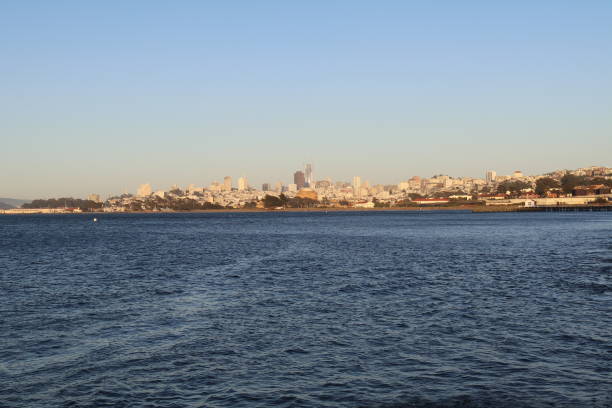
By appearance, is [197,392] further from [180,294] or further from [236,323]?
[180,294]

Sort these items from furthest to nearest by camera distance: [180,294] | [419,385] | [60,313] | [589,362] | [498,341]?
[180,294], [60,313], [498,341], [589,362], [419,385]

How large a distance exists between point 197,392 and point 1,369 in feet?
20.8

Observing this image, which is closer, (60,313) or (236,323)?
(236,323)

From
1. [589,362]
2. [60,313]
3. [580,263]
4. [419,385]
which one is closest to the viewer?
[419,385]

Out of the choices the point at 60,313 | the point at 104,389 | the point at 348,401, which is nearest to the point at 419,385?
the point at 348,401

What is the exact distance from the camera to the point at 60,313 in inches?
982

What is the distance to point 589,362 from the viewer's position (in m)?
16.4

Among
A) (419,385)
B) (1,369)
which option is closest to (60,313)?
(1,369)

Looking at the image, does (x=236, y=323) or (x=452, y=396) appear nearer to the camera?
(x=452, y=396)

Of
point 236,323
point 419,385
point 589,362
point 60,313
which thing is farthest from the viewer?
point 60,313

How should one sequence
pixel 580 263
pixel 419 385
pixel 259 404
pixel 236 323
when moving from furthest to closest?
pixel 580 263 < pixel 236 323 < pixel 419 385 < pixel 259 404

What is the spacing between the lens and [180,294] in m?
30.4

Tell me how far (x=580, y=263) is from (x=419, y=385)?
1329 inches

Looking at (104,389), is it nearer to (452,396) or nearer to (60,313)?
(452,396)
